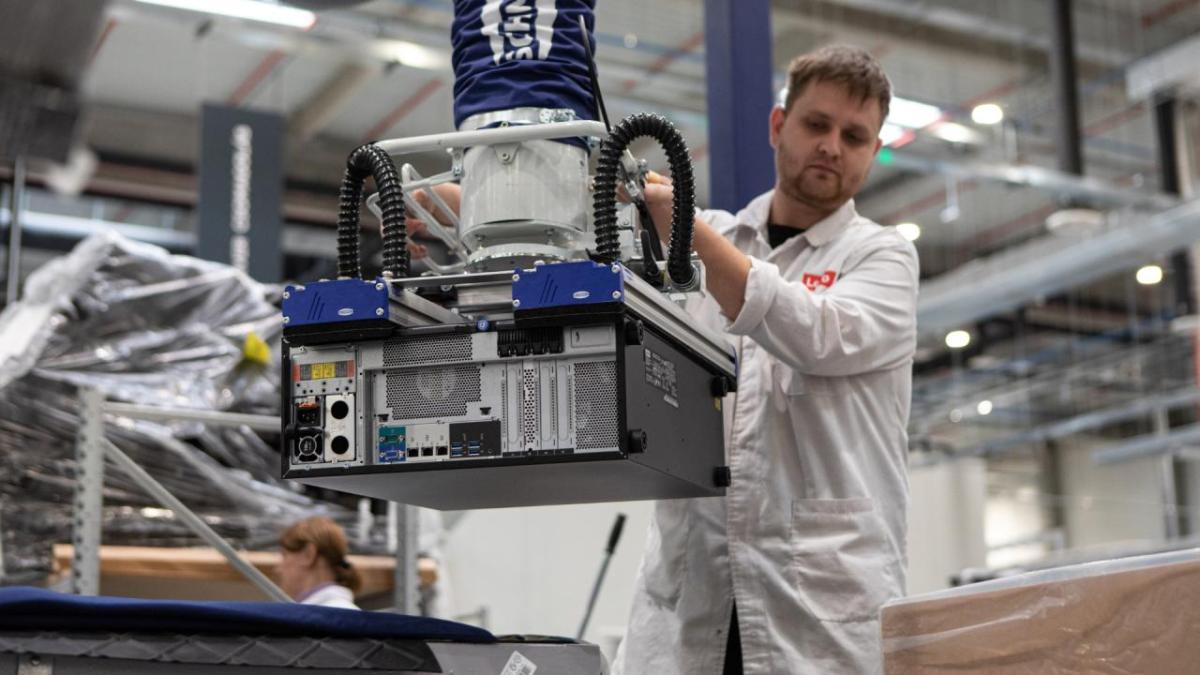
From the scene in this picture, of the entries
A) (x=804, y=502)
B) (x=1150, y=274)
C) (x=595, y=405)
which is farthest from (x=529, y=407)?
(x=1150, y=274)

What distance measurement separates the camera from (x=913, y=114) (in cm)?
741

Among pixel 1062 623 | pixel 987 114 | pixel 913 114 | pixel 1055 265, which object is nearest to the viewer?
pixel 1062 623

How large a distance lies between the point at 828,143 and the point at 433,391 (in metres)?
0.86

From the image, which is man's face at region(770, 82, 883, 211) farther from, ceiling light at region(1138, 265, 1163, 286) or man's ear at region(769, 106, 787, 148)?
ceiling light at region(1138, 265, 1163, 286)

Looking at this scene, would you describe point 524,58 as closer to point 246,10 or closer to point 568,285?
point 568,285

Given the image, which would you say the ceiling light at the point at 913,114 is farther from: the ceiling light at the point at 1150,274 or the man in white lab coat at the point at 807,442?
the man in white lab coat at the point at 807,442

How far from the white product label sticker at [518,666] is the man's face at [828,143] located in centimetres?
97

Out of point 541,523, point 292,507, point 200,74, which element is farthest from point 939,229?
point 292,507

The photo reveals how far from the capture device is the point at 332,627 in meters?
1.24

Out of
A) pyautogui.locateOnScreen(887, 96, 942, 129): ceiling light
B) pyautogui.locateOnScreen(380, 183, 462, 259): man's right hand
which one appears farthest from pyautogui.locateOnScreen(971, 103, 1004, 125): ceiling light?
pyautogui.locateOnScreen(380, 183, 462, 259): man's right hand

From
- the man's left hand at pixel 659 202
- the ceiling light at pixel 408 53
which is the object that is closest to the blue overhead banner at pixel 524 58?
the man's left hand at pixel 659 202

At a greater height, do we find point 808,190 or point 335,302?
point 808,190

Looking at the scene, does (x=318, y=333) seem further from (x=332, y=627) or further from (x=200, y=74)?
(x=200, y=74)

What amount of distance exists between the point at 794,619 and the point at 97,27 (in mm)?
1394
